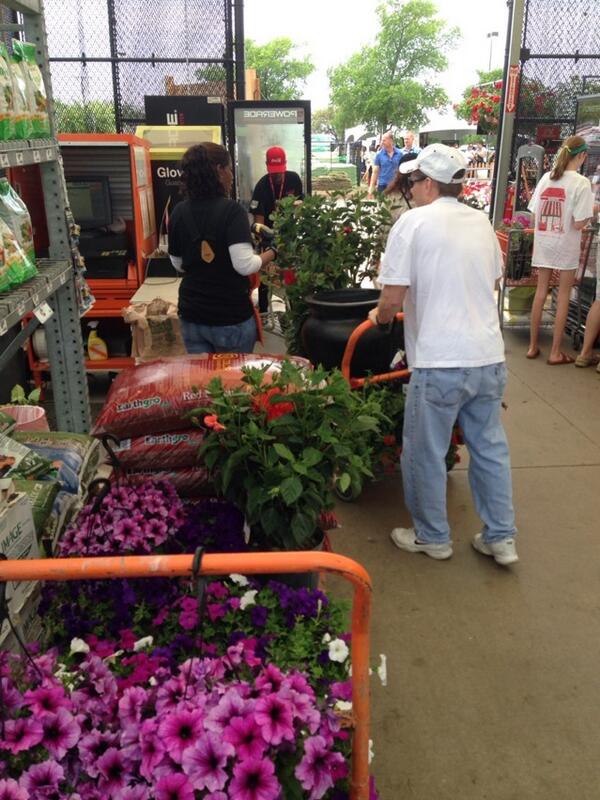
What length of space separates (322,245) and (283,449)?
2580 mm

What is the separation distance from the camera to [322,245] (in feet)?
14.2

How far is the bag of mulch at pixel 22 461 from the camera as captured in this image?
204 centimetres

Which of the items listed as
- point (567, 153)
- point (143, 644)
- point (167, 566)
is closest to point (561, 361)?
point (567, 153)

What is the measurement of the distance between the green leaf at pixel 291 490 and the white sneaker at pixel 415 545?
1658 mm

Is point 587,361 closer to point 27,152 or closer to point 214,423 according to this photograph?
point 214,423

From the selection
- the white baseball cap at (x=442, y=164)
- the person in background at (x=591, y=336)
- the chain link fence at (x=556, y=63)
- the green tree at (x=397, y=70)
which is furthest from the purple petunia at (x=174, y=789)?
the green tree at (x=397, y=70)

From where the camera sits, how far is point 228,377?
2.50 m

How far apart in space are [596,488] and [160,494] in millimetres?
2968

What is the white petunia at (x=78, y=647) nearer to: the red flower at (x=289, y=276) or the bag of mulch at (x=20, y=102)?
the bag of mulch at (x=20, y=102)

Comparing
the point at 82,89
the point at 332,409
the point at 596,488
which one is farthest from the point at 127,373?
the point at 82,89

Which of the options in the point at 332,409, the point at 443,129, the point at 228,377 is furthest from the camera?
the point at 443,129

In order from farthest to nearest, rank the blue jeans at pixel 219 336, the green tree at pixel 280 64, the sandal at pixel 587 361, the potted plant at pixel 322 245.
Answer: the green tree at pixel 280 64, the sandal at pixel 587 361, the potted plant at pixel 322 245, the blue jeans at pixel 219 336

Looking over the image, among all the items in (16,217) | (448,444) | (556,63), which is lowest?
(448,444)

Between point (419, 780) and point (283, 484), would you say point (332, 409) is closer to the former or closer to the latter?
point (283, 484)
